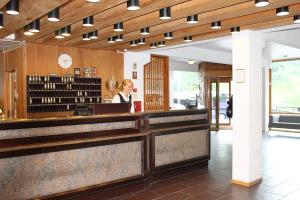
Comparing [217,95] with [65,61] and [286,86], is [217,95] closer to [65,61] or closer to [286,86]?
[286,86]

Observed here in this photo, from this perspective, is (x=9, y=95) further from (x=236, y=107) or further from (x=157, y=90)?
(x=236, y=107)

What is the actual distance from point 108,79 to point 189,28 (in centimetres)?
306

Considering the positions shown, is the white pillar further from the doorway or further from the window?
the window

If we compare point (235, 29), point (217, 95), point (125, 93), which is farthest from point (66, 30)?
point (217, 95)

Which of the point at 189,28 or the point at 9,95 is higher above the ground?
the point at 189,28

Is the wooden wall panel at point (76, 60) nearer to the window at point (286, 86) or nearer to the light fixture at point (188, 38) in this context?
the light fixture at point (188, 38)

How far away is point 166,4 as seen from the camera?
140 inches

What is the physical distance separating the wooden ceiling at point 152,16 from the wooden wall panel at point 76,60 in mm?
757

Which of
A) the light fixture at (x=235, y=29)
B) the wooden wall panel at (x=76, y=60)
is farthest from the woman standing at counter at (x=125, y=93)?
the wooden wall panel at (x=76, y=60)

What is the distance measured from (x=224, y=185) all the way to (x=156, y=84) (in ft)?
14.4

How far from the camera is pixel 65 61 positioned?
6832mm

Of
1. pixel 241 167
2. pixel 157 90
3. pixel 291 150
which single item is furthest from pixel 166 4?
pixel 291 150

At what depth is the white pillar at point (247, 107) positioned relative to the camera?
4.75 metres

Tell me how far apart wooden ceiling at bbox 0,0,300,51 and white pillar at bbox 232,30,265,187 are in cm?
32
